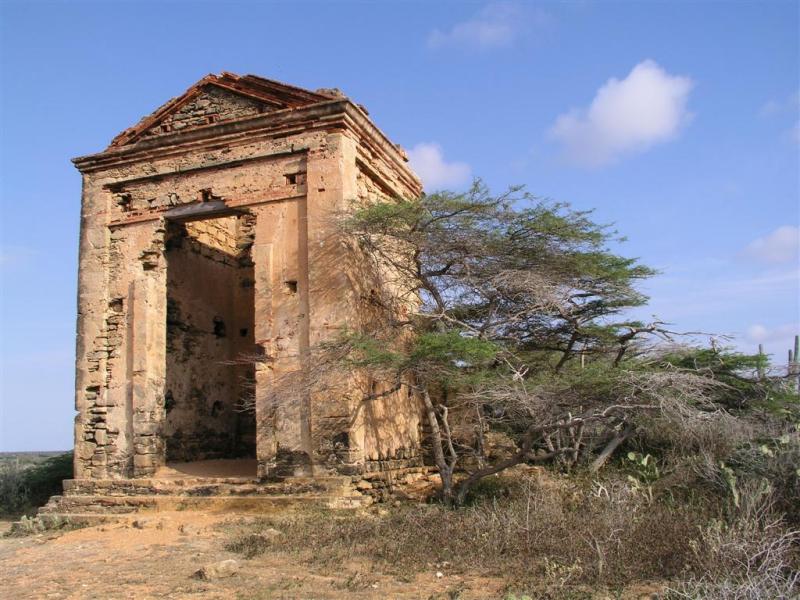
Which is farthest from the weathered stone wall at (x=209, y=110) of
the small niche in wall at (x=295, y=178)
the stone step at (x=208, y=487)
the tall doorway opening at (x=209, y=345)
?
the stone step at (x=208, y=487)

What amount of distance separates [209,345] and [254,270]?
2718 millimetres

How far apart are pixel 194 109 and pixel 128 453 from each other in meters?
5.37

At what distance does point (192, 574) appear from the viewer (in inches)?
261

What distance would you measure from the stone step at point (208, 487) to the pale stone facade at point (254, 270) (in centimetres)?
18

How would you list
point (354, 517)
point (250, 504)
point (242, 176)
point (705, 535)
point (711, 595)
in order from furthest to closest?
point (242, 176), point (250, 504), point (354, 517), point (705, 535), point (711, 595)

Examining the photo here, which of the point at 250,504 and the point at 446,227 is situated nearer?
the point at 250,504

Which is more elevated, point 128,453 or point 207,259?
point 207,259

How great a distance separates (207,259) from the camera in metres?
13.8

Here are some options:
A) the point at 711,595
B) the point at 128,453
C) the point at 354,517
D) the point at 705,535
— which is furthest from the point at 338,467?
the point at 711,595

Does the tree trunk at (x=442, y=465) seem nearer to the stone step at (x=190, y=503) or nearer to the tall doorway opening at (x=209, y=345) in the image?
the stone step at (x=190, y=503)

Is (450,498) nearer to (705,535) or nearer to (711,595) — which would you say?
(705,535)

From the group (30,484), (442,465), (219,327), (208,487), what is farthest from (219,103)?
(30,484)

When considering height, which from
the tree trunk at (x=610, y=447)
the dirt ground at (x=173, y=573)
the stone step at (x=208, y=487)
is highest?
the tree trunk at (x=610, y=447)

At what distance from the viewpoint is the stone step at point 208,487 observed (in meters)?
9.55
